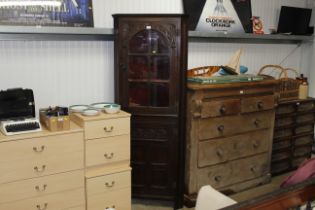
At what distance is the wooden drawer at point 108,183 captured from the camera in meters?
2.48

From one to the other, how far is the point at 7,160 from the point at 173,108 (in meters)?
1.26

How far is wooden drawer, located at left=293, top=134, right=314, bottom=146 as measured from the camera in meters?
3.68

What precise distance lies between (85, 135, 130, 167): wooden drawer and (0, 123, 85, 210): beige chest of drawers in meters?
0.07

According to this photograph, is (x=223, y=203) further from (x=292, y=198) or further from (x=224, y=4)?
(x=224, y=4)

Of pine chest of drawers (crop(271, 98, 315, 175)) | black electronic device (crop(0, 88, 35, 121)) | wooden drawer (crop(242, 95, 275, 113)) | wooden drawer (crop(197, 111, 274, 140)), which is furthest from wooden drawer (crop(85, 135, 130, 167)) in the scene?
pine chest of drawers (crop(271, 98, 315, 175))

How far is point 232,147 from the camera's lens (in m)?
3.02

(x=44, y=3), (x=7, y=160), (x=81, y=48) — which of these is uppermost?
(x=44, y=3)

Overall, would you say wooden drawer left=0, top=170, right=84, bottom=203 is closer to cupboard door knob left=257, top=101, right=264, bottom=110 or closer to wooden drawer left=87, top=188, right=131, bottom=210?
wooden drawer left=87, top=188, right=131, bottom=210

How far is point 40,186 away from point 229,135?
1.61 meters

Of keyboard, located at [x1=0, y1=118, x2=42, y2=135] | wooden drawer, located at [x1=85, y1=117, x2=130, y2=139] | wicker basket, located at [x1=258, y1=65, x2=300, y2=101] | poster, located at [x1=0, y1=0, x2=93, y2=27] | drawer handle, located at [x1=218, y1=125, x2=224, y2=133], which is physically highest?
poster, located at [x1=0, y1=0, x2=93, y2=27]

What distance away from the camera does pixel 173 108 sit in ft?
8.86

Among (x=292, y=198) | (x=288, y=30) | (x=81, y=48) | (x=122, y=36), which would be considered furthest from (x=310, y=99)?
(x=292, y=198)

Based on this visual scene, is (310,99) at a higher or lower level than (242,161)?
higher

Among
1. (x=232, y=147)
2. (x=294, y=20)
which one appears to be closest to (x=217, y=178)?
(x=232, y=147)
